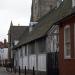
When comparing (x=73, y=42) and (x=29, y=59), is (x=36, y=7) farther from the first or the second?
(x=73, y=42)

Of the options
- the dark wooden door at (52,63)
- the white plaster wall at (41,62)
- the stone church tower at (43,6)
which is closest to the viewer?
the dark wooden door at (52,63)

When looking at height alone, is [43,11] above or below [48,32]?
above

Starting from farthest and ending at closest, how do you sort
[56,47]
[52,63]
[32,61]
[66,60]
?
[32,61] < [56,47] < [52,63] < [66,60]

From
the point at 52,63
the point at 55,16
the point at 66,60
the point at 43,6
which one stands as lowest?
the point at 52,63

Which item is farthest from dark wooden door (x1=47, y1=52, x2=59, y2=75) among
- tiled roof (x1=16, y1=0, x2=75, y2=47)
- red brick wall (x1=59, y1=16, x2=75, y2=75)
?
red brick wall (x1=59, y1=16, x2=75, y2=75)

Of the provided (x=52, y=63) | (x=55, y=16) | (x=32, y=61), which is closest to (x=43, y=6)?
(x=32, y=61)

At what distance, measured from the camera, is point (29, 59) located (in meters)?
50.5

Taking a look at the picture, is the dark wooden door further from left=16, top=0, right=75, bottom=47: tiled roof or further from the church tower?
the church tower

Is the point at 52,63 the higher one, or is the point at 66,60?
the point at 66,60

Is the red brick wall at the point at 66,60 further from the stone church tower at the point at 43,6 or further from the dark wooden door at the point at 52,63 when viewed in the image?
the stone church tower at the point at 43,6

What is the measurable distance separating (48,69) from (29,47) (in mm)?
14413

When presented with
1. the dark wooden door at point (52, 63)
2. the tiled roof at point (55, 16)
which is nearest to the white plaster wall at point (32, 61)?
the tiled roof at point (55, 16)

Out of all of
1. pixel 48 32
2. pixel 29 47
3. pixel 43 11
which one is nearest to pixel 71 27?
pixel 48 32

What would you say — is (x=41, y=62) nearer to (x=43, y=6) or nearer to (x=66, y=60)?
(x=66, y=60)
